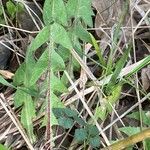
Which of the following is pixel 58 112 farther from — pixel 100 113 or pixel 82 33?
pixel 82 33

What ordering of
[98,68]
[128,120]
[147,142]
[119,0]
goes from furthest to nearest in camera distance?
[119,0], [98,68], [128,120], [147,142]

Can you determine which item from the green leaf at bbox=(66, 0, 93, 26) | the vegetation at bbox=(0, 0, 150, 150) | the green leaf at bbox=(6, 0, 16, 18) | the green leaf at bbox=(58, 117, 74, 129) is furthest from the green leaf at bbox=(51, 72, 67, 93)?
the green leaf at bbox=(6, 0, 16, 18)

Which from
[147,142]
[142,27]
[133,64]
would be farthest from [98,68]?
[147,142]

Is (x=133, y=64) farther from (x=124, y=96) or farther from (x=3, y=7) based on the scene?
(x=3, y=7)

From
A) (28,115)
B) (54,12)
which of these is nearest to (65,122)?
(28,115)

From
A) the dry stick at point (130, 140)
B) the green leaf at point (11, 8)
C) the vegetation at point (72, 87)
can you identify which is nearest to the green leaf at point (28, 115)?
the vegetation at point (72, 87)

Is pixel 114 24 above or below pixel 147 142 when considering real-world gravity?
above

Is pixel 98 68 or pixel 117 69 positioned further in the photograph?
pixel 98 68
